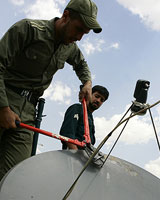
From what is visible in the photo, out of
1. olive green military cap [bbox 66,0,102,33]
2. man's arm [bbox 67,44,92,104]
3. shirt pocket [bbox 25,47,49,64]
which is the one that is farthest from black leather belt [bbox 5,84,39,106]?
olive green military cap [bbox 66,0,102,33]

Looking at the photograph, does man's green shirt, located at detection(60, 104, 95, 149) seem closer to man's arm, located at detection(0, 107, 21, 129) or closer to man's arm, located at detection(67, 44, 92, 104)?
man's arm, located at detection(67, 44, 92, 104)

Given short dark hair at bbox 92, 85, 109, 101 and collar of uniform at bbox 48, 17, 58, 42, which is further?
short dark hair at bbox 92, 85, 109, 101

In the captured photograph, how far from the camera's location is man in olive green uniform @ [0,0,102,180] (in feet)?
5.43

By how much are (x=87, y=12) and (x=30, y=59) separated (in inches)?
19.4

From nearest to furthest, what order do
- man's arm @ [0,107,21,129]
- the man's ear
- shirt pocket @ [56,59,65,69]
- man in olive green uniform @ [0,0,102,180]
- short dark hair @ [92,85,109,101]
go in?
man's arm @ [0,107,21,129], man in olive green uniform @ [0,0,102,180], the man's ear, shirt pocket @ [56,59,65,69], short dark hair @ [92,85,109,101]

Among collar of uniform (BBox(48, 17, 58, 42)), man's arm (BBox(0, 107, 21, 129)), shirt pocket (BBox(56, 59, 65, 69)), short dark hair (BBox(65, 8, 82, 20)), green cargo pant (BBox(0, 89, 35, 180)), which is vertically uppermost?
short dark hair (BBox(65, 8, 82, 20))

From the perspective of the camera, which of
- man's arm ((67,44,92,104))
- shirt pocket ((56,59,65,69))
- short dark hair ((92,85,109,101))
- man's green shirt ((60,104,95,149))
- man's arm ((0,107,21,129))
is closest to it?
man's arm ((0,107,21,129))

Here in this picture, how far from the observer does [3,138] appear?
1823mm

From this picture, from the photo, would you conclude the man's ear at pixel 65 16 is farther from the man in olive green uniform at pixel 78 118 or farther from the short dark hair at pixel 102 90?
the short dark hair at pixel 102 90

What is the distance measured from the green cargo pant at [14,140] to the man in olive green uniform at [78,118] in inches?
13.9

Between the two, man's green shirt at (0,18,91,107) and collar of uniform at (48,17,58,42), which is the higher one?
collar of uniform at (48,17,58,42)

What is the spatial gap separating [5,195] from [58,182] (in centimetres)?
32

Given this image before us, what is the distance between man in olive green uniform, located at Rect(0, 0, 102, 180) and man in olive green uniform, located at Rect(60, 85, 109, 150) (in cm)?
41

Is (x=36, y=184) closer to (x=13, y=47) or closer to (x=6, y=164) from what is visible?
(x=6, y=164)
